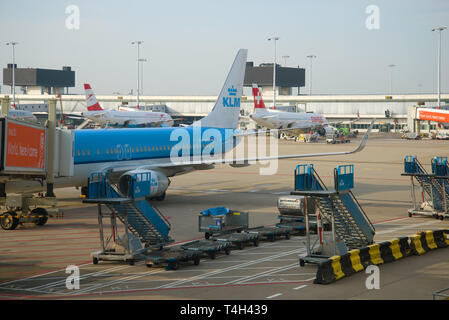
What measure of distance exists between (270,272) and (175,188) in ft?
85.2

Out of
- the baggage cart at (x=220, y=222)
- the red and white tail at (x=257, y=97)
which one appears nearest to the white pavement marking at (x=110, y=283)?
the baggage cart at (x=220, y=222)

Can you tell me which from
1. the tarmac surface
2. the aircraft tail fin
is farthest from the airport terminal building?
the tarmac surface

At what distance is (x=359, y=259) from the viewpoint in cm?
2206

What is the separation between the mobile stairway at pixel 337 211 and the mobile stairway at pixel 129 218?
238 inches

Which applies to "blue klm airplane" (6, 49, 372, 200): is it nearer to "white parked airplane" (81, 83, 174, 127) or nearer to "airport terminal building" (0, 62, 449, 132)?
"white parked airplane" (81, 83, 174, 127)

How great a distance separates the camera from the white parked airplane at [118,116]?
383 feet

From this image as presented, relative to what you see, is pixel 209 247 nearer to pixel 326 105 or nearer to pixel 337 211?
pixel 337 211

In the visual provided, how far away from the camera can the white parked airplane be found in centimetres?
11662

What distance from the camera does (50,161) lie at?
2527 cm

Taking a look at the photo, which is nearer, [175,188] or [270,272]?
[270,272]

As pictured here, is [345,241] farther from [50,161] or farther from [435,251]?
[50,161]

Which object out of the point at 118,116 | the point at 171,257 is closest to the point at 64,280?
the point at 171,257

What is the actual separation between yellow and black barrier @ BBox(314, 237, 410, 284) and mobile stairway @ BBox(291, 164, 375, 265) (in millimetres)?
699
